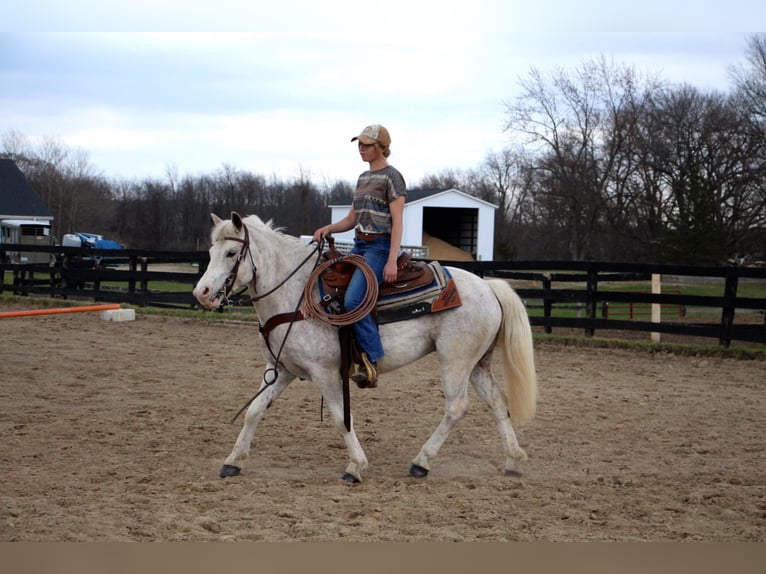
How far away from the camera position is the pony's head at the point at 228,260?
4.82m

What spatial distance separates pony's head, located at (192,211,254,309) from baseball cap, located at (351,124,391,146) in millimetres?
996

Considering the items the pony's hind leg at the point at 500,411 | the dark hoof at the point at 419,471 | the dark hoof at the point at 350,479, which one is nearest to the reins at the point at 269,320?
the dark hoof at the point at 350,479

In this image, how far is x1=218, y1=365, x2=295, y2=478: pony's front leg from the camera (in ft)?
16.6

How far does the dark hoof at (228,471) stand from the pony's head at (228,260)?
3.68 feet

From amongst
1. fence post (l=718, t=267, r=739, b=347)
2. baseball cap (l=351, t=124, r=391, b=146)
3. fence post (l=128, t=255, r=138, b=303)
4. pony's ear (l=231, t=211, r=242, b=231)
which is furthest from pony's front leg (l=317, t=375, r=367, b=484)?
fence post (l=128, t=255, r=138, b=303)

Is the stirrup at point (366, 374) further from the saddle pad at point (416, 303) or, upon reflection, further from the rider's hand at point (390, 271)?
the rider's hand at point (390, 271)

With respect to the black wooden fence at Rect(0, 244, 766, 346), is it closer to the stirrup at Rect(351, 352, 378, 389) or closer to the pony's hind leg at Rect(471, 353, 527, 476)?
the pony's hind leg at Rect(471, 353, 527, 476)

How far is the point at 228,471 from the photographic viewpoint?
5.03 meters

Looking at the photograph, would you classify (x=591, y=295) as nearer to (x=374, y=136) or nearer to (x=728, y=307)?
(x=728, y=307)

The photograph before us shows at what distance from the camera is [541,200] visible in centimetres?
4300

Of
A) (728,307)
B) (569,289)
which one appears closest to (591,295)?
(569,289)

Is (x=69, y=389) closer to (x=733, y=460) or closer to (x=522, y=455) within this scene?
(x=522, y=455)

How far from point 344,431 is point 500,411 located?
1187 mm


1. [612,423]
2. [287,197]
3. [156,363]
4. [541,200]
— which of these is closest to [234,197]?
[287,197]
